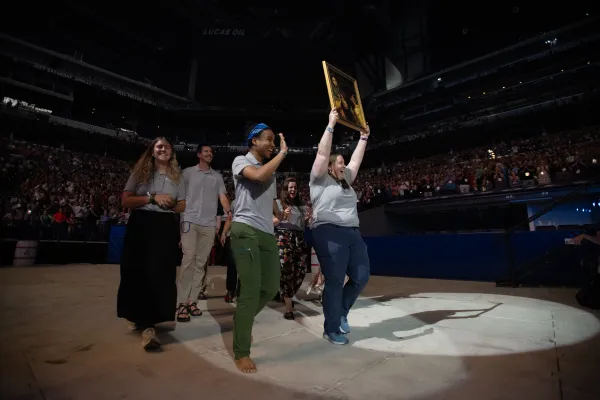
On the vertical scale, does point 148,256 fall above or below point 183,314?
above

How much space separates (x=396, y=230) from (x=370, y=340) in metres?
13.0

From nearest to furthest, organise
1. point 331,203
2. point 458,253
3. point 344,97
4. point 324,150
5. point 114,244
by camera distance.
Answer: point 324,150 < point 331,203 < point 344,97 < point 458,253 < point 114,244

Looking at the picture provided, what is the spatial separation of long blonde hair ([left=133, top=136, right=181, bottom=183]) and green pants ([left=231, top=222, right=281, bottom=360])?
3.37ft

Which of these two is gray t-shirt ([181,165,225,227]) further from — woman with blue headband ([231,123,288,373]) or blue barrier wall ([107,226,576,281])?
blue barrier wall ([107,226,576,281])

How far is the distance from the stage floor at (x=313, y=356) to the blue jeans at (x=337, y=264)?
300 mm

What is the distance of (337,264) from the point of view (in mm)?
2807

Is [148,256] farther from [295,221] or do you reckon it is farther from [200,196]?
[295,221]

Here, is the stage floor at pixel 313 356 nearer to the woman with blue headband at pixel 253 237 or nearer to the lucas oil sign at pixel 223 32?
the woman with blue headband at pixel 253 237

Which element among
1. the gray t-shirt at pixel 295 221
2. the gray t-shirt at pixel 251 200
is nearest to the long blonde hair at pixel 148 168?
the gray t-shirt at pixel 251 200

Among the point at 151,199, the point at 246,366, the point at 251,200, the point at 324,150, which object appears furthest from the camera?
the point at 324,150

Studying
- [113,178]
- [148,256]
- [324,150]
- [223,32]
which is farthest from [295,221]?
[223,32]

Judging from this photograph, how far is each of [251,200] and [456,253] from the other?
6.78m

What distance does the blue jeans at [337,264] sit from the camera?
2.80 m

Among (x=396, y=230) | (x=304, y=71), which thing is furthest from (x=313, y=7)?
(x=396, y=230)
